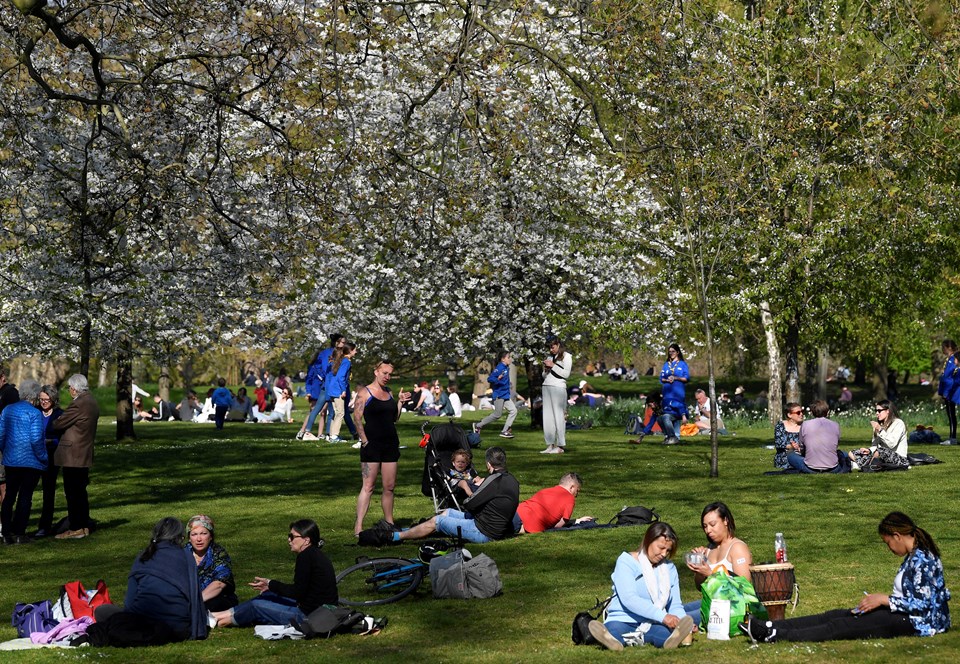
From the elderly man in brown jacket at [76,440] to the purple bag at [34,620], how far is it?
5419mm

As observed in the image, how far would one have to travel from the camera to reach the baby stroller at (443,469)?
14.9 metres

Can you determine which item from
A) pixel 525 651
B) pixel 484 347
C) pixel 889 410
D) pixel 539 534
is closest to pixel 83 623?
pixel 525 651

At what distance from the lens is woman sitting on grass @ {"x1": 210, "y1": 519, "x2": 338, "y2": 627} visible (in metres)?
10.2

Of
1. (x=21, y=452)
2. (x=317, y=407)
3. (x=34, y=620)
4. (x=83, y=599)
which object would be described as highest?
(x=317, y=407)

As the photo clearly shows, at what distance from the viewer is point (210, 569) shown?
35.3ft

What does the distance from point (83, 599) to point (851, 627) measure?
559cm

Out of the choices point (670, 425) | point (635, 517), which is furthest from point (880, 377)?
point (635, 517)

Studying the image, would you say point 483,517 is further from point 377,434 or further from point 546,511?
point 377,434

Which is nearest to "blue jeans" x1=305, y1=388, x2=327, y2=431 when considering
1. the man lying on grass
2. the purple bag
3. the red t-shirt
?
the red t-shirt

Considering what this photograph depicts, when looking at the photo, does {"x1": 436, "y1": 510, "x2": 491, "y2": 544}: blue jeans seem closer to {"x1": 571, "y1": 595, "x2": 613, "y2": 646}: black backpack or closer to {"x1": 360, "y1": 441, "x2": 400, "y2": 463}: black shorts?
{"x1": 360, "y1": 441, "x2": 400, "y2": 463}: black shorts

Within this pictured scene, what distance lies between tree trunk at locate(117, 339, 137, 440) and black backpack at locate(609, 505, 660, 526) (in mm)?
16993

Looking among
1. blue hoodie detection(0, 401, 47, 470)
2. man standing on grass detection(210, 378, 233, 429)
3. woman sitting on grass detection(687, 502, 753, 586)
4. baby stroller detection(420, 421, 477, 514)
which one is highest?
man standing on grass detection(210, 378, 233, 429)

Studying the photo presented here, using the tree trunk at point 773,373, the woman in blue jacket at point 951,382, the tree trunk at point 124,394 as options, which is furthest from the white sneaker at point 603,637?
the tree trunk at point 773,373

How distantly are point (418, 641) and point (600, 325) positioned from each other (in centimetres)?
2438
